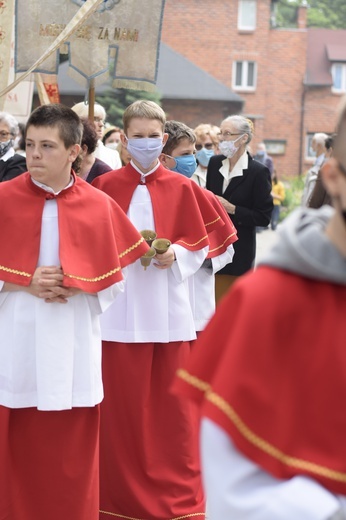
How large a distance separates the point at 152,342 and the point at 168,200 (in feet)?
2.51

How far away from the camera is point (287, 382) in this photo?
1.99m

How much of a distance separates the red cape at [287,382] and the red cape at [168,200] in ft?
11.9

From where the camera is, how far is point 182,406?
5.81 metres

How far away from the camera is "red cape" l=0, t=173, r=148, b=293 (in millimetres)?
4527

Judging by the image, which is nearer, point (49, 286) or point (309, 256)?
point (309, 256)

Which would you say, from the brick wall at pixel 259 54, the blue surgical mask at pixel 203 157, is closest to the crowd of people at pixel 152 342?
the blue surgical mask at pixel 203 157

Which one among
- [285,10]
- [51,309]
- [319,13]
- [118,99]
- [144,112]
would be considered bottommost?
[51,309]

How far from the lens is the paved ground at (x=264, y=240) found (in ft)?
66.8

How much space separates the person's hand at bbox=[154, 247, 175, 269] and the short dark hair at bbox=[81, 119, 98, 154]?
2.89 feet

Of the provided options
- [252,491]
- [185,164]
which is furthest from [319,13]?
[252,491]

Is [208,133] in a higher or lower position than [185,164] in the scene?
higher

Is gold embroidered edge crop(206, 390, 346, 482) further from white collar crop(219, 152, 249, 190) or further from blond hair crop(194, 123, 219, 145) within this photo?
blond hair crop(194, 123, 219, 145)

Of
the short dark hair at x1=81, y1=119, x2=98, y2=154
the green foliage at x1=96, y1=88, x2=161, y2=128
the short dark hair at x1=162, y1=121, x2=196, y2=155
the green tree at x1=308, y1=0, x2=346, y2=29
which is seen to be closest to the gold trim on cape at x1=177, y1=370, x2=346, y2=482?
the short dark hair at x1=81, y1=119, x2=98, y2=154

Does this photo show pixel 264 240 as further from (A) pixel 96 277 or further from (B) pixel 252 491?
(B) pixel 252 491
